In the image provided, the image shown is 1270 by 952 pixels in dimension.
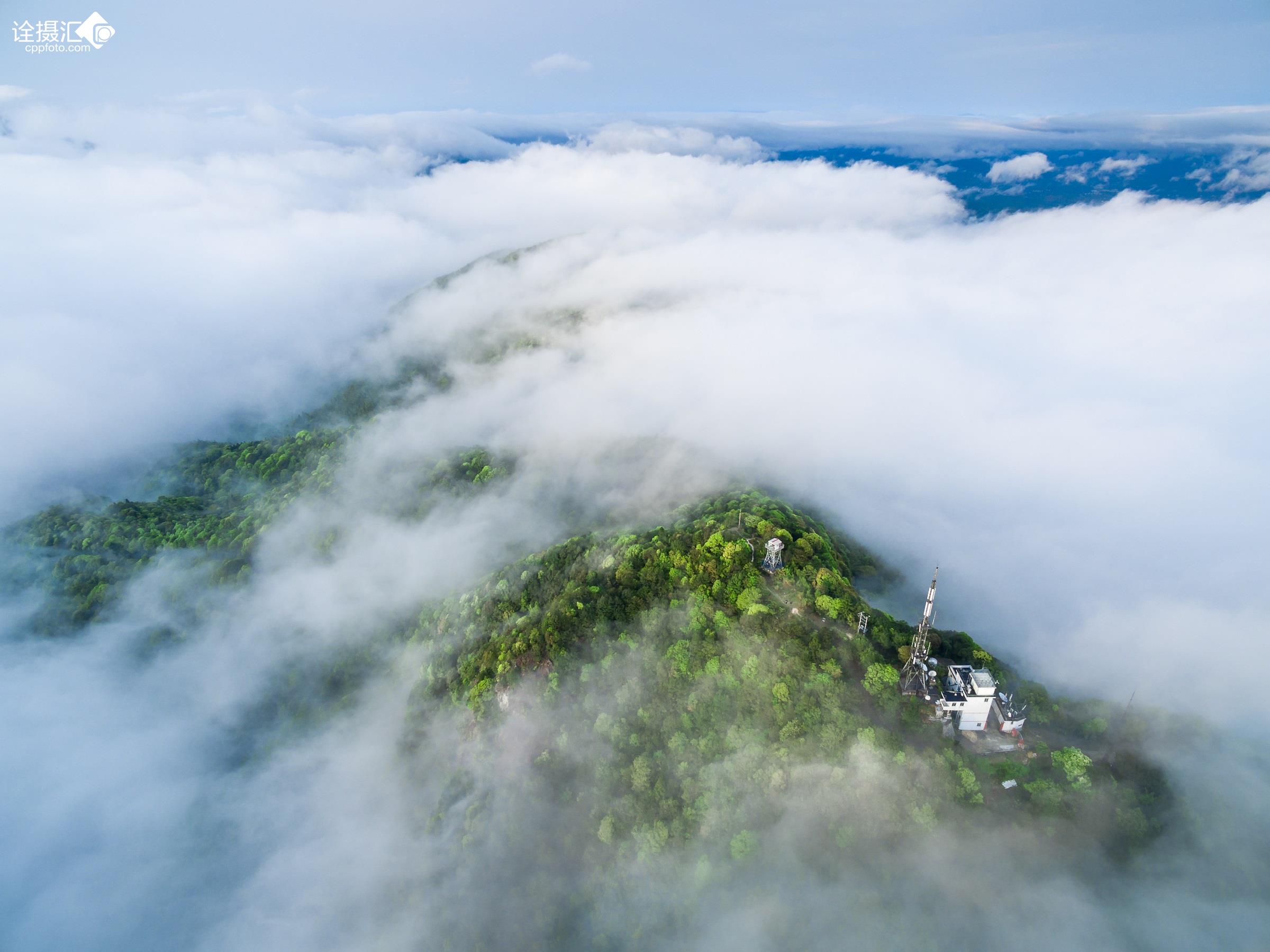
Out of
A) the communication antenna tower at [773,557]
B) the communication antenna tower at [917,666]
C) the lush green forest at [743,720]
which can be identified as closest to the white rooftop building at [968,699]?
the communication antenna tower at [917,666]

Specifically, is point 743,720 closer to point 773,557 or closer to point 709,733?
point 709,733

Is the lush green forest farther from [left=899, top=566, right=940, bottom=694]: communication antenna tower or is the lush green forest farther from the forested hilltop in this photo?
[left=899, top=566, right=940, bottom=694]: communication antenna tower

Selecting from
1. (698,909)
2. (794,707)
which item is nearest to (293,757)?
(698,909)

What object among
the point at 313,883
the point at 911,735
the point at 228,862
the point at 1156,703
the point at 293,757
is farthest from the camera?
the point at 293,757

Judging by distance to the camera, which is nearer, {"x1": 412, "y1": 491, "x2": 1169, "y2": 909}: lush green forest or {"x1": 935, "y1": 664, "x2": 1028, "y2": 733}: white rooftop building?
{"x1": 412, "y1": 491, "x2": 1169, "y2": 909}: lush green forest

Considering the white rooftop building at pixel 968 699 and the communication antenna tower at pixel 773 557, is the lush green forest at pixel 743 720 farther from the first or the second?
the white rooftop building at pixel 968 699

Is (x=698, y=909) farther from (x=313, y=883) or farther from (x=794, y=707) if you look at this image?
(x=313, y=883)

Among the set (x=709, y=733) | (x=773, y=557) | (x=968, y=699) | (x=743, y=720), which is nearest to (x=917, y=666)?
(x=968, y=699)

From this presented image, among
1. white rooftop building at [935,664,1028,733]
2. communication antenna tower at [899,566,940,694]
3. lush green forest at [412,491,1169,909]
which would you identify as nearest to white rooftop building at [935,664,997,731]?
white rooftop building at [935,664,1028,733]
